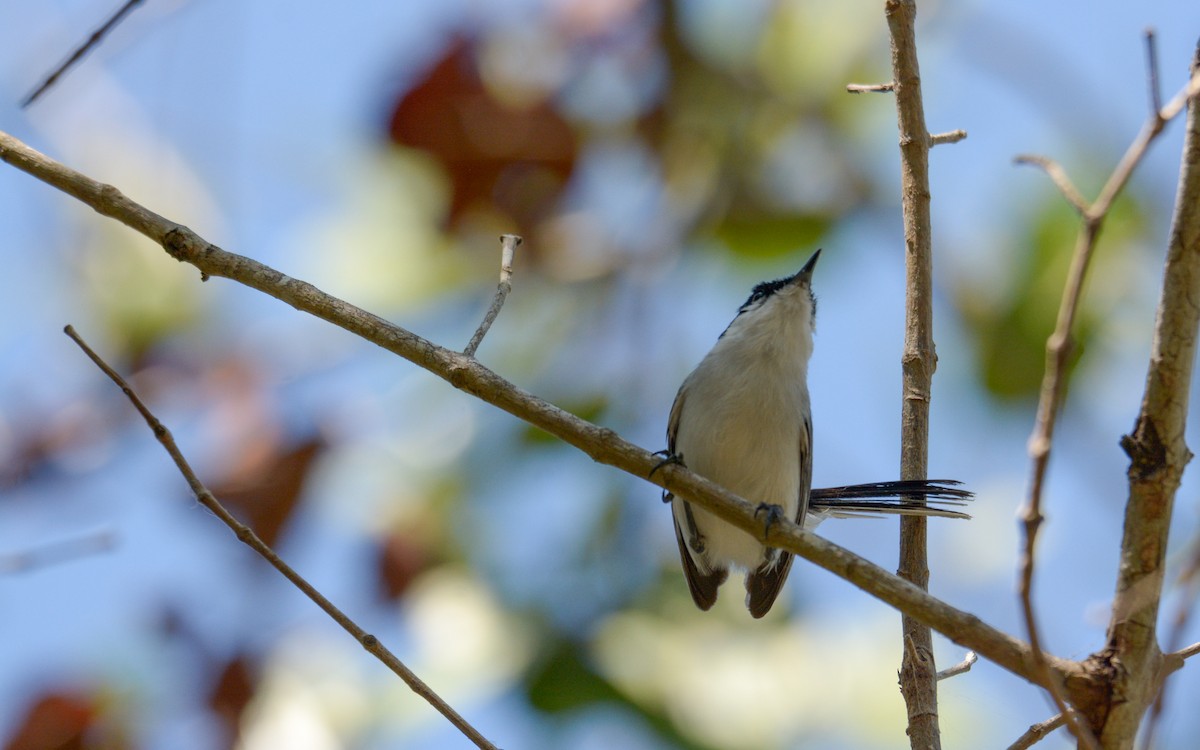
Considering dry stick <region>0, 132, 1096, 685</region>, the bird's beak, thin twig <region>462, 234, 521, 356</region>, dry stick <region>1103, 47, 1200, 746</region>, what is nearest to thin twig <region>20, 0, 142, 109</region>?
dry stick <region>0, 132, 1096, 685</region>

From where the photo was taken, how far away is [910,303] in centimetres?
248

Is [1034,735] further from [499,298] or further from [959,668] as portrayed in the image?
[499,298]

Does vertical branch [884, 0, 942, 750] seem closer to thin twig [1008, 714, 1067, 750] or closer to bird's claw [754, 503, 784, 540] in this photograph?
thin twig [1008, 714, 1067, 750]

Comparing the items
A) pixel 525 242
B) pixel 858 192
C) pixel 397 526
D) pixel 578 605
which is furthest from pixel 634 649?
pixel 858 192

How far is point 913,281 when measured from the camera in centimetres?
246

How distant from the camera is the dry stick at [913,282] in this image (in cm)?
235

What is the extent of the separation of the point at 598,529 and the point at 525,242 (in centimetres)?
104

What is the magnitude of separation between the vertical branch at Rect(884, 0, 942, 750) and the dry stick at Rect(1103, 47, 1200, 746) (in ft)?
2.21

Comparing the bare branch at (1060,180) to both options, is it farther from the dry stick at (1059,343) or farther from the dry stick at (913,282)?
the dry stick at (913,282)

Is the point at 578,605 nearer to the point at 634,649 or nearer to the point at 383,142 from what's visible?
Answer: the point at 634,649

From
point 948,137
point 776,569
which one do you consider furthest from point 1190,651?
point 776,569

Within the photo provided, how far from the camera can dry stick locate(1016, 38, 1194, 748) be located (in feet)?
3.72

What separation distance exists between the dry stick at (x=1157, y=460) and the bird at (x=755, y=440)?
4.71ft

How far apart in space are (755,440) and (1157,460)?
1.87 meters
